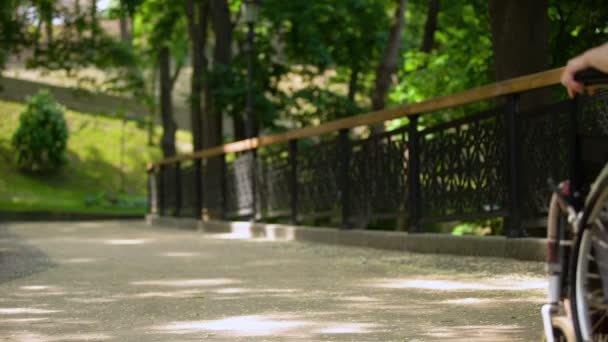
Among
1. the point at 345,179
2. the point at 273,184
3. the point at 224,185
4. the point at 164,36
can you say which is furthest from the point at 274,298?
the point at 164,36

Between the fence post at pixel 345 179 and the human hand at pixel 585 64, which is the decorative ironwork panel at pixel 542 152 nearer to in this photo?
the fence post at pixel 345 179

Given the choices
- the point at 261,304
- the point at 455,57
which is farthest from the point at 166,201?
the point at 261,304

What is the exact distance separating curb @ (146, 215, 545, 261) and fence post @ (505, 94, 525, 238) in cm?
13

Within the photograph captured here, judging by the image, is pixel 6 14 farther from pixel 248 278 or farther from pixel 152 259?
pixel 248 278

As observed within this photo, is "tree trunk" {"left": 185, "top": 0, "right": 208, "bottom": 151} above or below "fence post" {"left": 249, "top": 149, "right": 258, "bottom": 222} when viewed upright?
above

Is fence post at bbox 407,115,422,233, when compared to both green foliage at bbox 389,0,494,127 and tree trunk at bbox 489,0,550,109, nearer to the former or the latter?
tree trunk at bbox 489,0,550,109

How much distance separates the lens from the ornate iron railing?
818 centimetres

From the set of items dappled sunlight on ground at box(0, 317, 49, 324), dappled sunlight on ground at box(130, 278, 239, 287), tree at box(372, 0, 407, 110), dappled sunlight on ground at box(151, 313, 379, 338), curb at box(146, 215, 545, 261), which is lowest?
dappled sunlight on ground at box(151, 313, 379, 338)

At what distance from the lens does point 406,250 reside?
10.5 meters

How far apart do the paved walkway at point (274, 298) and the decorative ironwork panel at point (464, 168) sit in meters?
0.53

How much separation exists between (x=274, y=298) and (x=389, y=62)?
1861 centimetres

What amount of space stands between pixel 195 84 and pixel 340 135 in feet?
50.0

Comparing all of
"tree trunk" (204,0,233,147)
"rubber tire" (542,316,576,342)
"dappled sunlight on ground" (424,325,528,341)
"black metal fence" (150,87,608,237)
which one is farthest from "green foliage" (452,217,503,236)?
"rubber tire" (542,316,576,342)

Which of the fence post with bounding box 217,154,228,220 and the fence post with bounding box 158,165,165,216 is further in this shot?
the fence post with bounding box 158,165,165,216
